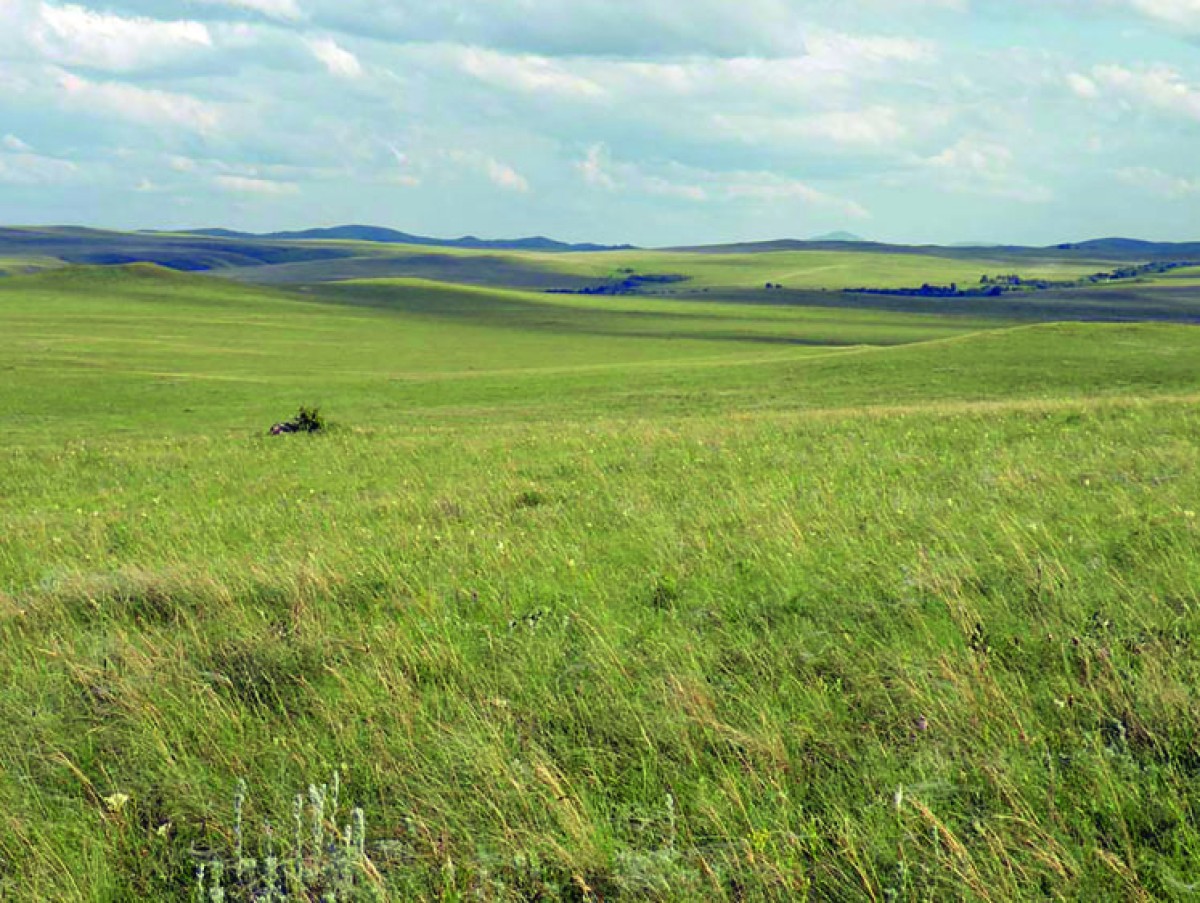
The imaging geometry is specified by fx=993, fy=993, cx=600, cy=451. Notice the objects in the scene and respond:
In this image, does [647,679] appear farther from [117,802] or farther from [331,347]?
[331,347]

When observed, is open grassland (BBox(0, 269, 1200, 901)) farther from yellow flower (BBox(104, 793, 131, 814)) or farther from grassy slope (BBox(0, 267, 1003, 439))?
grassy slope (BBox(0, 267, 1003, 439))

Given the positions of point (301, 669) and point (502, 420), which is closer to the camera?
point (301, 669)

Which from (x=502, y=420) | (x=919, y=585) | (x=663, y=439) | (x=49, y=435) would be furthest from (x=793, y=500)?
(x=49, y=435)

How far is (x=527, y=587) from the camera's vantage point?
8000mm

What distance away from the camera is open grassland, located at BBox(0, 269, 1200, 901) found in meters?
4.19

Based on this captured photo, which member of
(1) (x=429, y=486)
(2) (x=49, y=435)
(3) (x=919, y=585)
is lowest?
(2) (x=49, y=435)

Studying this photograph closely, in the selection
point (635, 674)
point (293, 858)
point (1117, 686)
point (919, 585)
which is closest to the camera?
point (293, 858)

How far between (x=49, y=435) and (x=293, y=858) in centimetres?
3850

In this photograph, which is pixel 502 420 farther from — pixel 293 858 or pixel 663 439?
pixel 293 858

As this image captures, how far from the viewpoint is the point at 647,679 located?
228 inches

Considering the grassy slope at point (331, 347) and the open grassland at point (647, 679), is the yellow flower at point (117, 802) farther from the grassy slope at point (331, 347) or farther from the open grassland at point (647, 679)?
the grassy slope at point (331, 347)

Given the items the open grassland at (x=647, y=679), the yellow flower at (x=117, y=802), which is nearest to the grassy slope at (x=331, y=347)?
the open grassland at (x=647, y=679)

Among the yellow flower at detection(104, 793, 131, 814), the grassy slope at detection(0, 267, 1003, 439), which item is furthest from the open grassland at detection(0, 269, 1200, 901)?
the grassy slope at detection(0, 267, 1003, 439)

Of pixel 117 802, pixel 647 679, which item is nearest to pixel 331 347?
pixel 647 679
